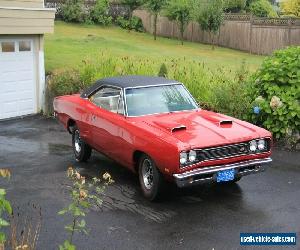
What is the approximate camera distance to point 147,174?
23.2 feet

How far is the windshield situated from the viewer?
762 centimetres

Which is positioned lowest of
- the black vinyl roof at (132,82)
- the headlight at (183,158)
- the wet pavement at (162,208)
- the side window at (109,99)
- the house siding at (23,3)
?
the wet pavement at (162,208)

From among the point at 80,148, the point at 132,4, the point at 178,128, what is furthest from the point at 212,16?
the point at 178,128

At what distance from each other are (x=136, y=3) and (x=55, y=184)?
32.7 metres

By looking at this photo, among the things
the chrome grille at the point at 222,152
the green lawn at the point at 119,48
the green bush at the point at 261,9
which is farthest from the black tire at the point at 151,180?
the green bush at the point at 261,9

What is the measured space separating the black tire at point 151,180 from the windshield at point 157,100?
2.81ft

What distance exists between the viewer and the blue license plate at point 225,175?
6.44 metres

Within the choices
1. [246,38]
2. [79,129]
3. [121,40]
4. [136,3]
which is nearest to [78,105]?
[79,129]

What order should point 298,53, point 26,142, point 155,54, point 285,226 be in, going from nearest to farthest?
1. point 285,226
2. point 298,53
3. point 26,142
4. point 155,54

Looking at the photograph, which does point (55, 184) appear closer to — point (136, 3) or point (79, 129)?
point (79, 129)

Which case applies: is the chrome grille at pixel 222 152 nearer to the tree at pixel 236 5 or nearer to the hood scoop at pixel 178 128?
the hood scoop at pixel 178 128

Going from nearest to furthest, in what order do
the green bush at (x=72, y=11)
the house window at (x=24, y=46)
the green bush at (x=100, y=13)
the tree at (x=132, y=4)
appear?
the house window at (x=24, y=46) < the green bush at (x=72, y=11) < the green bush at (x=100, y=13) < the tree at (x=132, y=4)

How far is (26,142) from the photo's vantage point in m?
11.8

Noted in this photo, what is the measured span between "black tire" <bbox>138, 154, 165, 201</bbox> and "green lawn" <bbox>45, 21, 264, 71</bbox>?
12035mm
